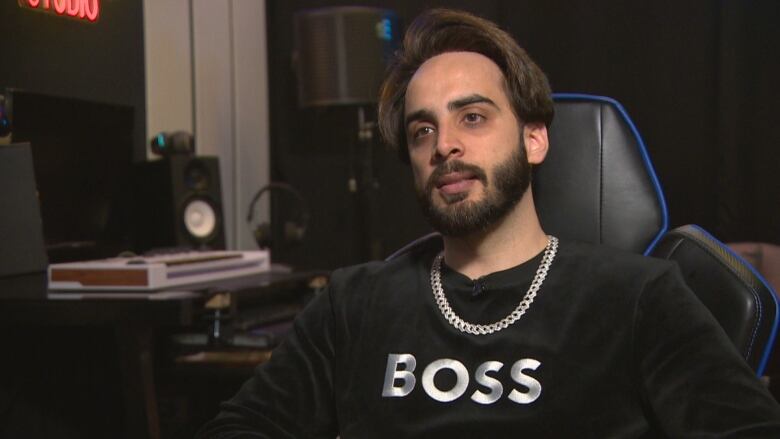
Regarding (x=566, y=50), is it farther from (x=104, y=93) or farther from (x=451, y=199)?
(x=451, y=199)

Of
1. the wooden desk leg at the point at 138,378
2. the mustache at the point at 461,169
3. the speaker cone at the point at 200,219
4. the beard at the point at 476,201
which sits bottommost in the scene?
the wooden desk leg at the point at 138,378

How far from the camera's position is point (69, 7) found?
272 centimetres

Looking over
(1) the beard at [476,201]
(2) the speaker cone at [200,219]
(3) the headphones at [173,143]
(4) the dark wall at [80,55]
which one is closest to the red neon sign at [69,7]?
(4) the dark wall at [80,55]

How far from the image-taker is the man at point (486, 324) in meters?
1.14

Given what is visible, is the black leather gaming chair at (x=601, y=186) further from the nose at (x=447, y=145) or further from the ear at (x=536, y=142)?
the nose at (x=447, y=145)

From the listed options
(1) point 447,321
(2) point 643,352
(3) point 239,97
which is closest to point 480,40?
(1) point 447,321

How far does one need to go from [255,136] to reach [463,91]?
9.11ft

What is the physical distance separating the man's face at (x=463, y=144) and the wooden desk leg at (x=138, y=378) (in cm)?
94

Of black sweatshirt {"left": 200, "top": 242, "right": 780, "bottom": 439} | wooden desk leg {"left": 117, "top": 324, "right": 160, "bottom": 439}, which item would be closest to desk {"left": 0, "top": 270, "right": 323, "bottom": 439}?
wooden desk leg {"left": 117, "top": 324, "right": 160, "bottom": 439}

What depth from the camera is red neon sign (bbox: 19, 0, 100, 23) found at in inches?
100

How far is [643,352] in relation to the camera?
1.17 meters

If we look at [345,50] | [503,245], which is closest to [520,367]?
[503,245]

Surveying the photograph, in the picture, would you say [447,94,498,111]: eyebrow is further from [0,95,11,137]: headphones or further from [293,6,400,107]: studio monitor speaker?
[293,6,400,107]: studio monitor speaker

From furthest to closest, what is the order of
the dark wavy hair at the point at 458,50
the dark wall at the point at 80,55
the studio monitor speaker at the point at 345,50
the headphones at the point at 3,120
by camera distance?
the studio monitor speaker at the point at 345,50
the dark wall at the point at 80,55
the headphones at the point at 3,120
the dark wavy hair at the point at 458,50
